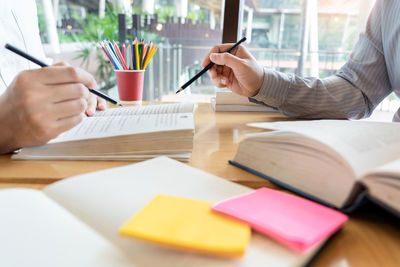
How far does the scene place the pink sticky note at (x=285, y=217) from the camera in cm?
27

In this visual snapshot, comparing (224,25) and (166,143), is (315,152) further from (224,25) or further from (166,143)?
(224,25)

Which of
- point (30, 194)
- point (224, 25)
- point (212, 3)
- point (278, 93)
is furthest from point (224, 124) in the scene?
point (212, 3)

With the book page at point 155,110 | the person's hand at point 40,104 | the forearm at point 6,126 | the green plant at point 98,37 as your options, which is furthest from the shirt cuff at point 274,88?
the green plant at point 98,37

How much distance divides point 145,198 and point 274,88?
2.16 ft

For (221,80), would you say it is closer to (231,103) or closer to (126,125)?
(231,103)

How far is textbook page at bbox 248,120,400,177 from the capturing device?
367 millimetres

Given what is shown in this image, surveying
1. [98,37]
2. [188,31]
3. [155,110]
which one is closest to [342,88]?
[155,110]

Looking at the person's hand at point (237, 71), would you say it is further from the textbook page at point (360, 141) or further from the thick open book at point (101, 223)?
the thick open book at point (101, 223)

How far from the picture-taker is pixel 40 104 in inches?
20.6

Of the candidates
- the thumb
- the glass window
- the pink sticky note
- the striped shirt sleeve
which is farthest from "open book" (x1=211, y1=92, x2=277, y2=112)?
the glass window

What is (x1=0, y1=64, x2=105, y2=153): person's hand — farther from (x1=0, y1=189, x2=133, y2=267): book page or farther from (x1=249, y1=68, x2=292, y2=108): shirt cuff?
(x1=249, y1=68, x2=292, y2=108): shirt cuff

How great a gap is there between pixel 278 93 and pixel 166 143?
0.48 meters

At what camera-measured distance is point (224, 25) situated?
4.53ft

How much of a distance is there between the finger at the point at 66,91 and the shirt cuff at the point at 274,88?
0.53 meters
